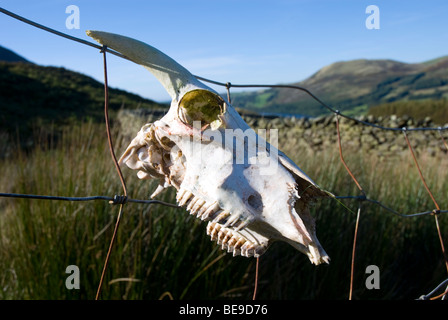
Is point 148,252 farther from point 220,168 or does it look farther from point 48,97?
point 48,97

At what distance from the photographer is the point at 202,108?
0.97 m

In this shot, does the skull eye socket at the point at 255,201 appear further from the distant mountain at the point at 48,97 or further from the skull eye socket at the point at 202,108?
the distant mountain at the point at 48,97

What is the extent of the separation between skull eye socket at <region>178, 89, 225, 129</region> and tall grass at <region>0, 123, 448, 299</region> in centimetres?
145

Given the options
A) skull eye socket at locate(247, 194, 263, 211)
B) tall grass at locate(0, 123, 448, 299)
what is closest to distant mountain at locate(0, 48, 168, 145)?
tall grass at locate(0, 123, 448, 299)

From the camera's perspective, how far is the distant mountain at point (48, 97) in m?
16.3

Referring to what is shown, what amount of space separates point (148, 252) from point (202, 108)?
1.63m

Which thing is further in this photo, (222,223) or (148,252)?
(148,252)

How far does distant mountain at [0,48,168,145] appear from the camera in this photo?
53.5 ft

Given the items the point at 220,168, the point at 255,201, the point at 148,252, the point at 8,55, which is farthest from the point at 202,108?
the point at 8,55

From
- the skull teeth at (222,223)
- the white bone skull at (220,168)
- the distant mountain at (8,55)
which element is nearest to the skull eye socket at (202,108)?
the white bone skull at (220,168)

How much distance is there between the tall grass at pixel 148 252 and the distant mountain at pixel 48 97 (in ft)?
41.0

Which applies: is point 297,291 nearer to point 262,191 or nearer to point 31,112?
point 262,191
